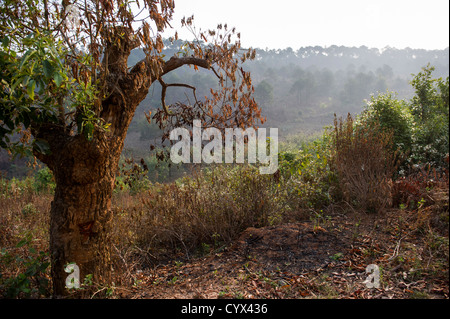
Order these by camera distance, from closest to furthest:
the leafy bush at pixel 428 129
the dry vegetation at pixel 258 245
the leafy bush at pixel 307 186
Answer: the dry vegetation at pixel 258 245 → the leafy bush at pixel 307 186 → the leafy bush at pixel 428 129

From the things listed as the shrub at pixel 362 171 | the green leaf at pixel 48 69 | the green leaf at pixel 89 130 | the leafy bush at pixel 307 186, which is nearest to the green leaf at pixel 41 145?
the green leaf at pixel 89 130

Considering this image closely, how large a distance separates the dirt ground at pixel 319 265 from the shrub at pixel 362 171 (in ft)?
0.91

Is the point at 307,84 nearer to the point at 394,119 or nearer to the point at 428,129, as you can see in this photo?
the point at 394,119

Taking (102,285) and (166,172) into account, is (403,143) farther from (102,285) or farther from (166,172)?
(166,172)

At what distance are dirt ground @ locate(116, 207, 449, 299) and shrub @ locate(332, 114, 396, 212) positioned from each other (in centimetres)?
28

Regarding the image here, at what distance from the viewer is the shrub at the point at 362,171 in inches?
145

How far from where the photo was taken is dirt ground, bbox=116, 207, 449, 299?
226 cm

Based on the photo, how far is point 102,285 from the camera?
243 cm

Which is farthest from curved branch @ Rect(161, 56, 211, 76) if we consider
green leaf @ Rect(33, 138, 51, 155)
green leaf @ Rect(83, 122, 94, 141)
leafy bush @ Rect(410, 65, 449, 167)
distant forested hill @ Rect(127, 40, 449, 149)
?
distant forested hill @ Rect(127, 40, 449, 149)

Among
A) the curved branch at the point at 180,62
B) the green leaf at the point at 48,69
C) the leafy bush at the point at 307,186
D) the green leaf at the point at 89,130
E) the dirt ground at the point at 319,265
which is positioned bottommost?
the dirt ground at the point at 319,265

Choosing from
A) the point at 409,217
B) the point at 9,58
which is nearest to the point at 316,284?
the point at 409,217

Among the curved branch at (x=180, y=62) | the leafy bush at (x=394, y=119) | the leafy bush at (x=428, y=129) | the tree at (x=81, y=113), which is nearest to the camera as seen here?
the tree at (x=81, y=113)

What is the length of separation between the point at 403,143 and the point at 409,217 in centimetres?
279

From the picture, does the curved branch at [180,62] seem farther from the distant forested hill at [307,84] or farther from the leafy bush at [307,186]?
the distant forested hill at [307,84]
